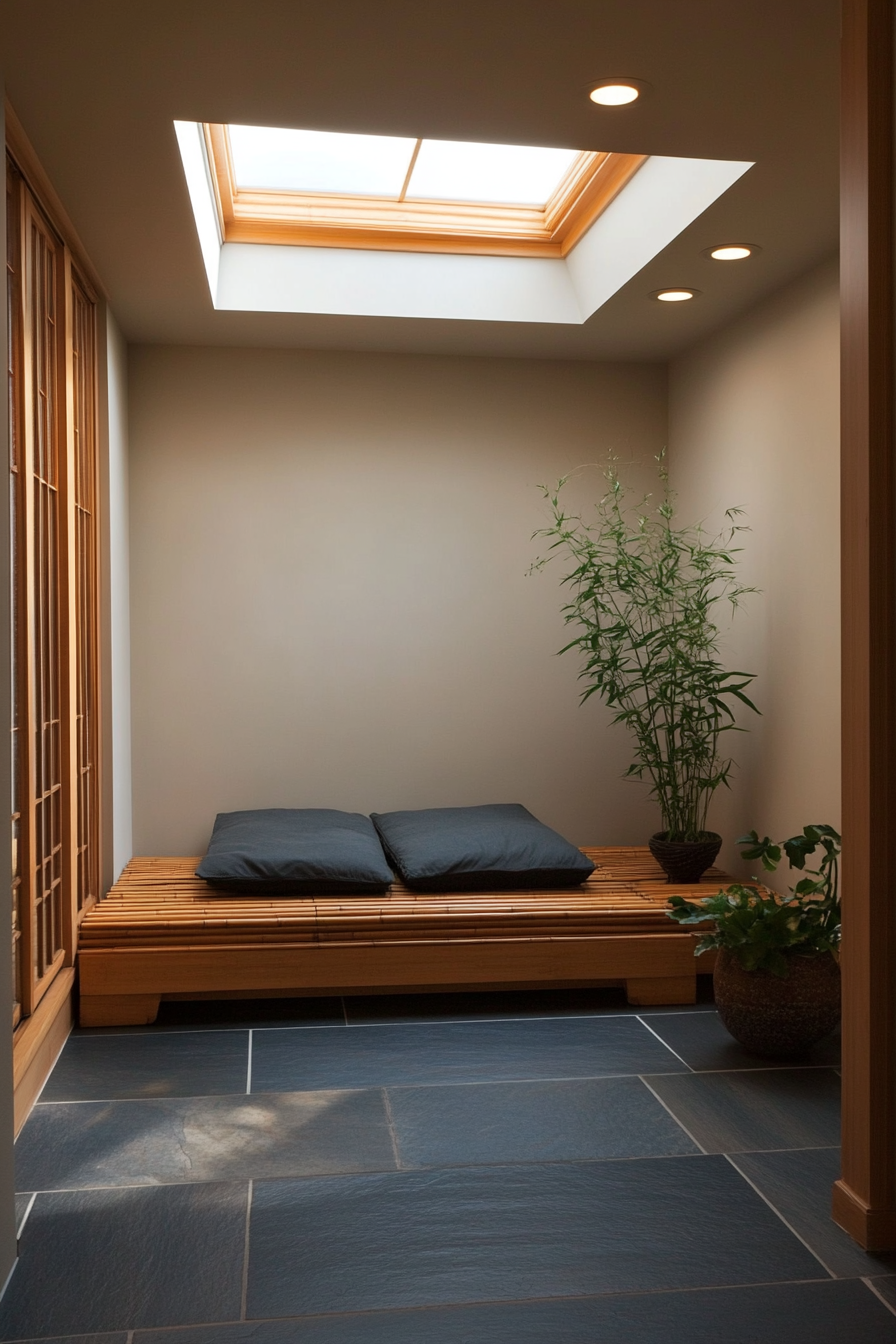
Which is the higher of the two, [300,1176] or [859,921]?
[859,921]

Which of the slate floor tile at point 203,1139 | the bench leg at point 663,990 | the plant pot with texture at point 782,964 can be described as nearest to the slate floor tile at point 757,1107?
the plant pot with texture at point 782,964

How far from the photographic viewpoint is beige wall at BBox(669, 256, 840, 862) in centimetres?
360

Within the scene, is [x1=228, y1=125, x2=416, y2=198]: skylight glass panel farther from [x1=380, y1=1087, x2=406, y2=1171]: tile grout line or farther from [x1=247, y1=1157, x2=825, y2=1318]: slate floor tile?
[x1=247, y1=1157, x2=825, y2=1318]: slate floor tile

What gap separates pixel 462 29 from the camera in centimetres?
228

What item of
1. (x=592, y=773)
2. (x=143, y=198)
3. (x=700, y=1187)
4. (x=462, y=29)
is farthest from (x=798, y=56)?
(x=592, y=773)

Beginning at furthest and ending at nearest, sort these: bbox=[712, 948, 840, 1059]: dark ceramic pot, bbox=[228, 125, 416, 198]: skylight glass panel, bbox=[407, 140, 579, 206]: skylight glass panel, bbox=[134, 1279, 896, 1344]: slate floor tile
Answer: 1. bbox=[407, 140, 579, 206]: skylight glass panel
2. bbox=[228, 125, 416, 198]: skylight glass panel
3. bbox=[712, 948, 840, 1059]: dark ceramic pot
4. bbox=[134, 1279, 896, 1344]: slate floor tile

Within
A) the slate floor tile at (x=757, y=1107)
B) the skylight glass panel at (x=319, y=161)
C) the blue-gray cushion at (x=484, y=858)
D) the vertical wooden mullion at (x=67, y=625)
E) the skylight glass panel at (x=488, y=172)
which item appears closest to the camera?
the slate floor tile at (x=757, y=1107)

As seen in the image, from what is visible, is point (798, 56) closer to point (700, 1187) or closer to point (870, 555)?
point (870, 555)

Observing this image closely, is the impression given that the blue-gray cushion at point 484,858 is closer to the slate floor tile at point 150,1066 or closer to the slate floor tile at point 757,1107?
the slate floor tile at point 150,1066

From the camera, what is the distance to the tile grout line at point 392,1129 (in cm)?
252

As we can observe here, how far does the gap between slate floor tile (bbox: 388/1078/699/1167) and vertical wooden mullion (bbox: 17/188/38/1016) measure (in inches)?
39.5

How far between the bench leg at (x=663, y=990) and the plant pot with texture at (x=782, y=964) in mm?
513

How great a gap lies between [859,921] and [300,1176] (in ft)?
4.21

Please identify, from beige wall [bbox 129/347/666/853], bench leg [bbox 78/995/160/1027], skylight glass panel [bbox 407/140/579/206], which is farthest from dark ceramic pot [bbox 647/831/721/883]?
skylight glass panel [bbox 407/140/579/206]
